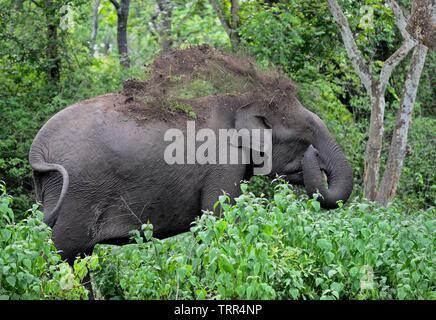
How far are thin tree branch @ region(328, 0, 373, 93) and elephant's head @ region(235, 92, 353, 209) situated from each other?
57.3 inches

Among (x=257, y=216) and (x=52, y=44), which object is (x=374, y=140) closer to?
(x=257, y=216)

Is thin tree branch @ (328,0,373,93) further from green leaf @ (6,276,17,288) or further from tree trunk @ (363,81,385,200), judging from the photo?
green leaf @ (6,276,17,288)

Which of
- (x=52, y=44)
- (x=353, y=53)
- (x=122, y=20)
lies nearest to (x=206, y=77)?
(x=353, y=53)

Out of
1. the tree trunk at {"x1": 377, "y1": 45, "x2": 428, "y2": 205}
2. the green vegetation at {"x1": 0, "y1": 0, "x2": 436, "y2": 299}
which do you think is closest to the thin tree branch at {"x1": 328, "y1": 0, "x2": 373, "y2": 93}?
the tree trunk at {"x1": 377, "y1": 45, "x2": 428, "y2": 205}

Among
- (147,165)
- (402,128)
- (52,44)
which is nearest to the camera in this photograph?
(147,165)

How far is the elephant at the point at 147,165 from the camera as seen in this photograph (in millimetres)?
8062

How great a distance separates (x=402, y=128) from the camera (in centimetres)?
1053

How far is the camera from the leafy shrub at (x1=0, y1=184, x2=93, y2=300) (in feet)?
19.5

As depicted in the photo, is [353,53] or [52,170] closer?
[52,170]

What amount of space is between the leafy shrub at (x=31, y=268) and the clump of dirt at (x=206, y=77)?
2712 millimetres

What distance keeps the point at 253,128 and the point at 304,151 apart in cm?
62

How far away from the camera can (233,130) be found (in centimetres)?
880
